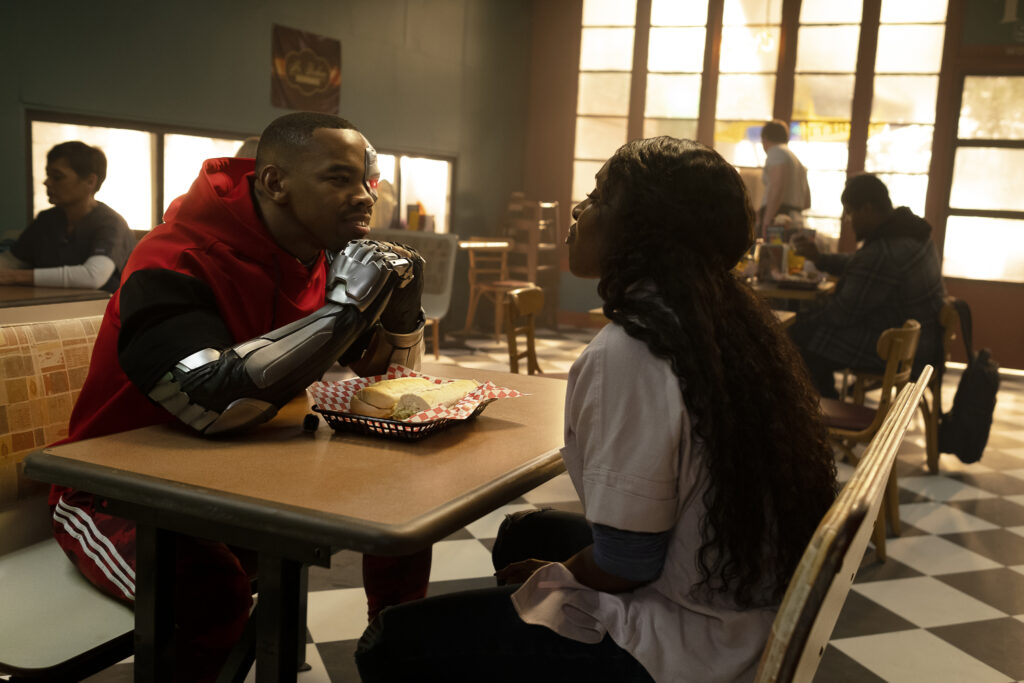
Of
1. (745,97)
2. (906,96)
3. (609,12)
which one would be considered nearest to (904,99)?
(906,96)

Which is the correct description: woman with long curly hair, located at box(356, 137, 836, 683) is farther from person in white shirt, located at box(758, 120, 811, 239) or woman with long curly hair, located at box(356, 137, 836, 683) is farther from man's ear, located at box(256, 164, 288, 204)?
person in white shirt, located at box(758, 120, 811, 239)

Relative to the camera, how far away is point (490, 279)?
824cm

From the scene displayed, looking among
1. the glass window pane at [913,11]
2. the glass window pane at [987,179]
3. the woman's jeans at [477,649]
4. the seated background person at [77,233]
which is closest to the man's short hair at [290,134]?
the woman's jeans at [477,649]

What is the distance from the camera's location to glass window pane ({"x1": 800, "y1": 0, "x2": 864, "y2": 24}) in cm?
781

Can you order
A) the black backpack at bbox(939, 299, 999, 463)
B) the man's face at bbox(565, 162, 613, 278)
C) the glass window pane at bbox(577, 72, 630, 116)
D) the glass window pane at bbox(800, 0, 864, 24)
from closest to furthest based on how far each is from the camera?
the man's face at bbox(565, 162, 613, 278)
the black backpack at bbox(939, 299, 999, 463)
the glass window pane at bbox(800, 0, 864, 24)
the glass window pane at bbox(577, 72, 630, 116)

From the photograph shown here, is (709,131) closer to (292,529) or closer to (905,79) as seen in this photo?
(905,79)

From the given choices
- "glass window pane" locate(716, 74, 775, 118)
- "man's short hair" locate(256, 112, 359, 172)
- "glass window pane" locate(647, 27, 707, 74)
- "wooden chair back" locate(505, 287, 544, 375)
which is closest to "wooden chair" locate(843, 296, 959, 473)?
"wooden chair back" locate(505, 287, 544, 375)

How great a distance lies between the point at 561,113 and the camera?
880 cm

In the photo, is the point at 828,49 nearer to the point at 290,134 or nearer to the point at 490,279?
the point at 490,279

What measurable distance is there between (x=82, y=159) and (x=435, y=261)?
262cm

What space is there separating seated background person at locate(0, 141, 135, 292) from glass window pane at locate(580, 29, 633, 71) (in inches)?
230

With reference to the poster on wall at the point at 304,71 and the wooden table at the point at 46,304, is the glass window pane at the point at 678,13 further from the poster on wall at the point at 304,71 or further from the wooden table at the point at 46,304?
the wooden table at the point at 46,304

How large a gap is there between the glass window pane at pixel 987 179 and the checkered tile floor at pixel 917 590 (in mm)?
4021

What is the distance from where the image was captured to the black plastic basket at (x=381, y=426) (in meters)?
1.44
